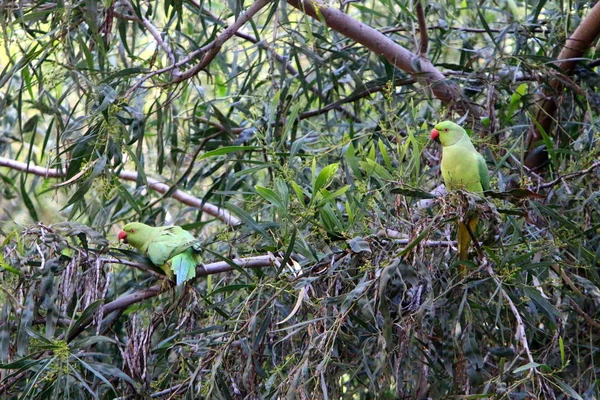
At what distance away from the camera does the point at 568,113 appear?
9.36ft

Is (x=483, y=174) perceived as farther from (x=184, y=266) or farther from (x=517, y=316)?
(x=184, y=266)

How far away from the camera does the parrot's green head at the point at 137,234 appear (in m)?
2.70

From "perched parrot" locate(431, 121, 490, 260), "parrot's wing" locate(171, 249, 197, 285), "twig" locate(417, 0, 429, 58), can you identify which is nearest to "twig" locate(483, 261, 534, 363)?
"perched parrot" locate(431, 121, 490, 260)

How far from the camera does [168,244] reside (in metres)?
2.40

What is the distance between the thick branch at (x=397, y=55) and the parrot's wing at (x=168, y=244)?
82 centimetres

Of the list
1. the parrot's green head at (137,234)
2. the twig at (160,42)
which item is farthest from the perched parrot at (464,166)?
the parrot's green head at (137,234)

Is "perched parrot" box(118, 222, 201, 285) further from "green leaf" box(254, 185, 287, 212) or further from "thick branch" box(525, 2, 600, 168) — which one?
"thick branch" box(525, 2, 600, 168)

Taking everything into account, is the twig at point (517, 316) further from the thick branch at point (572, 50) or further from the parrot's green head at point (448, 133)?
the thick branch at point (572, 50)

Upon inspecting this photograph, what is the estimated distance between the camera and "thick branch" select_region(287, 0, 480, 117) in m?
2.66

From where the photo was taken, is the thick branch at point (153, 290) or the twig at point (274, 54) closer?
the thick branch at point (153, 290)

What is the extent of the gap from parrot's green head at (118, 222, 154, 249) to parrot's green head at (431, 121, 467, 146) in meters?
0.95

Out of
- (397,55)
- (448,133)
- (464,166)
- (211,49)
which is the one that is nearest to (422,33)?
(397,55)

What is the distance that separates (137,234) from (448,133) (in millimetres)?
1054

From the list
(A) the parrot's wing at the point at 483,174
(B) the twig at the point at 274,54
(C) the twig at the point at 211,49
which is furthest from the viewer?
(B) the twig at the point at 274,54
